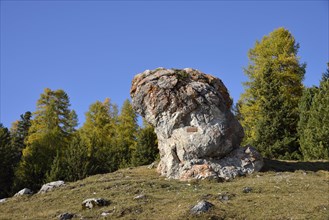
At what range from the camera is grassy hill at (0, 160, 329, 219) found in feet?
65.0

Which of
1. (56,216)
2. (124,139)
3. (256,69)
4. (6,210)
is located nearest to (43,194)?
(6,210)

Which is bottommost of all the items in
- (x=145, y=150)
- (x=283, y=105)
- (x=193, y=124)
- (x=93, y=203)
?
(x=93, y=203)

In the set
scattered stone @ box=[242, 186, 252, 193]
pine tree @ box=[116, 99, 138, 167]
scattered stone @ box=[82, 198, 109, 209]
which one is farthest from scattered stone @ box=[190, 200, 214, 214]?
pine tree @ box=[116, 99, 138, 167]

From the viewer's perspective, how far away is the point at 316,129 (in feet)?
131

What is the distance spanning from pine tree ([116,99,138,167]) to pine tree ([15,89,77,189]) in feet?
23.4

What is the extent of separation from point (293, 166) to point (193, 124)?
10341mm

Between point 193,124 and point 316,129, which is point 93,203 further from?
point 316,129

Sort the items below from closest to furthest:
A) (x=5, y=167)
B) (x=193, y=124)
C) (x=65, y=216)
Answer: (x=65, y=216) → (x=193, y=124) → (x=5, y=167)

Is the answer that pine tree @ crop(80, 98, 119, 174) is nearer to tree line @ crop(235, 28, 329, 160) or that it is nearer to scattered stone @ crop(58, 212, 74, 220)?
tree line @ crop(235, 28, 329, 160)

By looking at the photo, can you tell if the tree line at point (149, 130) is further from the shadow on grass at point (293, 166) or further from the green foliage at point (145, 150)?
the shadow on grass at point (293, 166)

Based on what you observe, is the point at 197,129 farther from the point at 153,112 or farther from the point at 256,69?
the point at 256,69

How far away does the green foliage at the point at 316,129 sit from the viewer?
129 feet

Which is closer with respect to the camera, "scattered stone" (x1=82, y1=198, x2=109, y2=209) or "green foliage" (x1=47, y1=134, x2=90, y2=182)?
"scattered stone" (x1=82, y1=198, x2=109, y2=209)

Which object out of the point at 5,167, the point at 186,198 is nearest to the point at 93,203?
the point at 186,198
